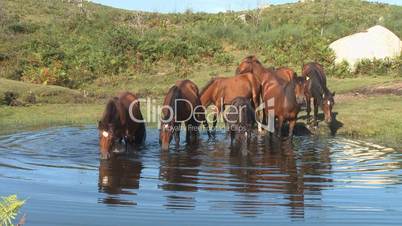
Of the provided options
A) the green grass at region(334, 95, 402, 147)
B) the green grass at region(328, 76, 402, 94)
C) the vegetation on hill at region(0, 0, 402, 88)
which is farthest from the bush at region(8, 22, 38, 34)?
the green grass at region(334, 95, 402, 147)

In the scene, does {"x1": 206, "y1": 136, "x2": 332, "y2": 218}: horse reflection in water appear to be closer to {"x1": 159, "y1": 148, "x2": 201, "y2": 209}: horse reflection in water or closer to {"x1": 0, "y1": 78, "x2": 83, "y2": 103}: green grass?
{"x1": 159, "y1": 148, "x2": 201, "y2": 209}: horse reflection in water

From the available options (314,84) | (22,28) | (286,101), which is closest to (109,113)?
(286,101)

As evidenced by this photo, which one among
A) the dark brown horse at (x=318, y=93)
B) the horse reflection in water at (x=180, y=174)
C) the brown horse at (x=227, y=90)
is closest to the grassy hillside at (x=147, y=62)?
the dark brown horse at (x=318, y=93)

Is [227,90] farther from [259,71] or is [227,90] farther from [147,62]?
[147,62]

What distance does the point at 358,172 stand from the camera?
1002cm

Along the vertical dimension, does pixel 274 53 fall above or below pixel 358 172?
above

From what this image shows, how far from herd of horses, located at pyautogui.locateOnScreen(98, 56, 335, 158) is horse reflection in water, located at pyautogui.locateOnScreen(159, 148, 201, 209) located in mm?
598

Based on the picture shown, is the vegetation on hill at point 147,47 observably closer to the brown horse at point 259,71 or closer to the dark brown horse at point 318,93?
the brown horse at point 259,71

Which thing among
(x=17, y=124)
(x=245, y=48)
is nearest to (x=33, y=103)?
(x=17, y=124)

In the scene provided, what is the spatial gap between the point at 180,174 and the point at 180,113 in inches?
127

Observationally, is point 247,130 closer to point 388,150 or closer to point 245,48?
point 388,150

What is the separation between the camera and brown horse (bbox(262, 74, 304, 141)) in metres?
14.3

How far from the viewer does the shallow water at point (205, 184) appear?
7059mm

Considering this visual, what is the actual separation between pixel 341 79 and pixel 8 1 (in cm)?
3586
